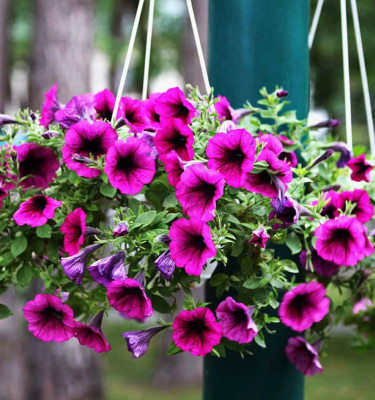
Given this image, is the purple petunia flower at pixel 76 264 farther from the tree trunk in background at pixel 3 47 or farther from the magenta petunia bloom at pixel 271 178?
the tree trunk in background at pixel 3 47

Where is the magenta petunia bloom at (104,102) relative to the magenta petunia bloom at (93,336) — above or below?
above

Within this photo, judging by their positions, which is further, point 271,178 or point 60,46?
point 60,46

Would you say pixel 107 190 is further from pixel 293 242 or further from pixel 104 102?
pixel 293 242

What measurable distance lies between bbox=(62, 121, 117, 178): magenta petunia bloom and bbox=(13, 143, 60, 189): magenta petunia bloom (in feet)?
0.50

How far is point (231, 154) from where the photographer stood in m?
1.46

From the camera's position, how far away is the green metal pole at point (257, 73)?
1.91 m

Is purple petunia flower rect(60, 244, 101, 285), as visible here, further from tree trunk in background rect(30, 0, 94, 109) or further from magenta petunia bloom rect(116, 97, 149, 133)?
tree trunk in background rect(30, 0, 94, 109)

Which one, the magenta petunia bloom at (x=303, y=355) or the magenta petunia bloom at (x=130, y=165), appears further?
the magenta petunia bloom at (x=303, y=355)

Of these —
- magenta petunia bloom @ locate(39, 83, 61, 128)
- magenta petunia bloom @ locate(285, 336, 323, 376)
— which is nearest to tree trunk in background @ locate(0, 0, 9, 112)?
magenta petunia bloom @ locate(39, 83, 61, 128)

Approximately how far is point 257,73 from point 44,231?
0.76m

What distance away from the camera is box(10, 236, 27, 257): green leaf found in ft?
5.67

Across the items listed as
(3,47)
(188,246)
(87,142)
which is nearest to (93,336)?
(188,246)

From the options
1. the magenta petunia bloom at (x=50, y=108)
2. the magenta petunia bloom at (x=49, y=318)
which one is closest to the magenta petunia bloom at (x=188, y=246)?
the magenta petunia bloom at (x=49, y=318)

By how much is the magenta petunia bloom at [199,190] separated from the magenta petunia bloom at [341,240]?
0.30 meters
